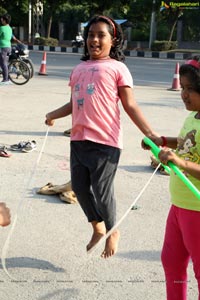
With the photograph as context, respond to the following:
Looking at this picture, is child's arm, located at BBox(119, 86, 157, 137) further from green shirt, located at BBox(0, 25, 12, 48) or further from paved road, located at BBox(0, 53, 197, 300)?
green shirt, located at BBox(0, 25, 12, 48)

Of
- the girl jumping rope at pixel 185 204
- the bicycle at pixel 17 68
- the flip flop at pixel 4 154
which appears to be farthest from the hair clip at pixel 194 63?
the bicycle at pixel 17 68

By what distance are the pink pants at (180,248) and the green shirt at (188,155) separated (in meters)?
0.04

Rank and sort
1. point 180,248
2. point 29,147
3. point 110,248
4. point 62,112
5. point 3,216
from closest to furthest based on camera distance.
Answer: point 3,216
point 180,248
point 110,248
point 62,112
point 29,147

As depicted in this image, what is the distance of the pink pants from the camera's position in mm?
2182

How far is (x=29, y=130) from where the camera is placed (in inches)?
265

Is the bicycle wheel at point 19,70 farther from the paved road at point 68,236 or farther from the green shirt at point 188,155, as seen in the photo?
the green shirt at point 188,155

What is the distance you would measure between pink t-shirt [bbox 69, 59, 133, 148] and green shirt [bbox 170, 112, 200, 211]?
2.39ft

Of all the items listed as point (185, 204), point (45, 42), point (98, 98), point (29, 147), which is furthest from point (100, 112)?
point (45, 42)

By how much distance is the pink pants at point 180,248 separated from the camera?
2182 millimetres

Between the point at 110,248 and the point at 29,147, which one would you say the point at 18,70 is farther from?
the point at 110,248

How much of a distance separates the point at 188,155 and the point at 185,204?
220mm

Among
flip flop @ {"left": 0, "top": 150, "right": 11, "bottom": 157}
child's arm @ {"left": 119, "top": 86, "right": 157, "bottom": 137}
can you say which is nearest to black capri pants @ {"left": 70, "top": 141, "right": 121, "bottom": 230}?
child's arm @ {"left": 119, "top": 86, "right": 157, "bottom": 137}

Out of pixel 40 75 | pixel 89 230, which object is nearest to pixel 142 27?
pixel 40 75

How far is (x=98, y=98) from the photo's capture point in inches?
113
